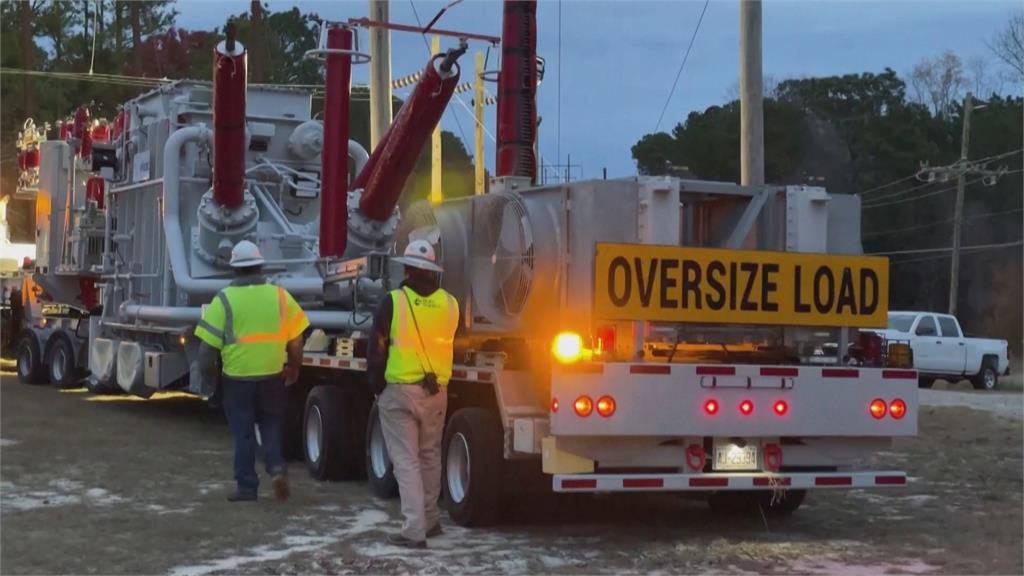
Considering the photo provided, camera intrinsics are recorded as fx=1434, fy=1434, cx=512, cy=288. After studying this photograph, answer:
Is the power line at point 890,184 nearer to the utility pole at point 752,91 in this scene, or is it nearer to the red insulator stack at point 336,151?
the utility pole at point 752,91

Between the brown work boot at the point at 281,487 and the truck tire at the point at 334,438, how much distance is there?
4.52 ft

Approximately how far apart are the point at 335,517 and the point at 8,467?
3.67 m

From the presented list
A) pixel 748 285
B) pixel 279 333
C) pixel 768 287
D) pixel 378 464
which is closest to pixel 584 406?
pixel 748 285

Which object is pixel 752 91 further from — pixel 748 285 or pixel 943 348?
pixel 943 348

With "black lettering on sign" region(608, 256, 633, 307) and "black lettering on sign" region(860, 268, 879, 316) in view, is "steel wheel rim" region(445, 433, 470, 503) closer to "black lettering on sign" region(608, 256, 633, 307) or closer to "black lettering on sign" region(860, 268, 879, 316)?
"black lettering on sign" region(608, 256, 633, 307)

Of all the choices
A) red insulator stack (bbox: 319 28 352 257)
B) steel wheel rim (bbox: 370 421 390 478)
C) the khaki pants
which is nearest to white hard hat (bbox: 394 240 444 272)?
the khaki pants

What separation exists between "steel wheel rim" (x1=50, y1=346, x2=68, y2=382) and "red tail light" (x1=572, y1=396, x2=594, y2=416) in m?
15.3

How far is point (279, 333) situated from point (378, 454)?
132 cm

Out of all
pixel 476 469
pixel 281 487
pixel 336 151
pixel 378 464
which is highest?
pixel 336 151

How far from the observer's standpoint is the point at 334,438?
12.5 meters

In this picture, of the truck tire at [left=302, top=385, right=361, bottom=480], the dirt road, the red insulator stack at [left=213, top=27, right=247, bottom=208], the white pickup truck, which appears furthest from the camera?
the white pickup truck

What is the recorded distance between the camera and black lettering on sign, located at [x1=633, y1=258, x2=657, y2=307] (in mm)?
9398

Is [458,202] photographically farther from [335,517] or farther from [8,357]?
[8,357]

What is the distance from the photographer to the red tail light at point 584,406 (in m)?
9.15
